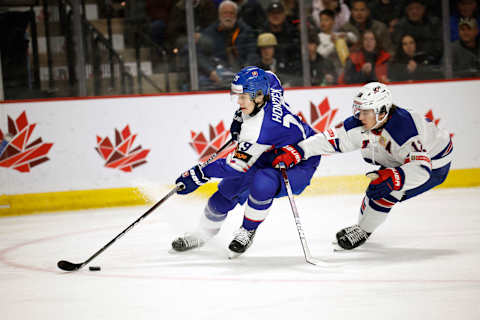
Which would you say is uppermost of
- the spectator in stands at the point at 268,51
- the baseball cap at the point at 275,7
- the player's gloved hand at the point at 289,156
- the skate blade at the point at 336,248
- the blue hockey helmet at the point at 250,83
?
the baseball cap at the point at 275,7

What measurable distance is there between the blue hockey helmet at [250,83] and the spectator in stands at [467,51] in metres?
3.63

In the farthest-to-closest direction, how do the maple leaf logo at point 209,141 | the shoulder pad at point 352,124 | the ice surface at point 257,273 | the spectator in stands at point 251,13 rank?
the spectator in stands at point 251,13 < the maple leaf logo at point 209,141 < the shoulder pad at point 352,124 < the ice surface at point 257,273

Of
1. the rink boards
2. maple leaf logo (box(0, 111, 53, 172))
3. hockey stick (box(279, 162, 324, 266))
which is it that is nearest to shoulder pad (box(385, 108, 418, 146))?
hockey stick (box(279, 162, 324, 266))

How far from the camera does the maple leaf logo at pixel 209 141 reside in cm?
566

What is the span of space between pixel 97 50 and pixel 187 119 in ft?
3.67

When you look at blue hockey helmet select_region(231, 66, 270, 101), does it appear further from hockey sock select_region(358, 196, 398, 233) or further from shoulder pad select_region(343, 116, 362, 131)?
hockey sock select_region(358, 196, 398, 233)

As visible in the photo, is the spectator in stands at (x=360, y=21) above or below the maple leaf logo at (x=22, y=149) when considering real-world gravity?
above

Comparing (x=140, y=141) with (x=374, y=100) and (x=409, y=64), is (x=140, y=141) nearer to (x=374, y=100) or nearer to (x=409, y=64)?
(x=409, y=64)

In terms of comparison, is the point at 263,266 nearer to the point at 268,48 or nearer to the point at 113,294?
the point at 113,294

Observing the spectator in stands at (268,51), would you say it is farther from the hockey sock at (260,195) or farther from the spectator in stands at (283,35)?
the hockey sock at (260,195)

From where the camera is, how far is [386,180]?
3.12 m

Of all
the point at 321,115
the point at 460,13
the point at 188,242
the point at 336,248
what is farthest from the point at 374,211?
the point at 460,13

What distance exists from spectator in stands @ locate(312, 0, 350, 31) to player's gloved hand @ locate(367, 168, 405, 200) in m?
3.30

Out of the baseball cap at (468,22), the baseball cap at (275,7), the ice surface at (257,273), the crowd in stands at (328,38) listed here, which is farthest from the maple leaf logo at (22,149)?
the baseball cap at (468,22)
